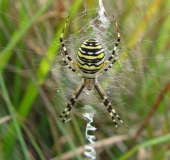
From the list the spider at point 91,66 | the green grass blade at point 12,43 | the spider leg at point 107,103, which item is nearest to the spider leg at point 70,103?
the spider at point 91,66

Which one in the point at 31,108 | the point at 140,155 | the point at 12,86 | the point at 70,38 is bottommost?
the point at 140,155

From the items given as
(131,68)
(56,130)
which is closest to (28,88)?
(56,130)

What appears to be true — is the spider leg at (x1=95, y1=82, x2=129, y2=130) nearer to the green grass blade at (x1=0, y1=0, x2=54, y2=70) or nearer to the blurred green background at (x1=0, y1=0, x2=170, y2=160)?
the blurred green background at (x1=0, y1=0, x2=170, y2=160)

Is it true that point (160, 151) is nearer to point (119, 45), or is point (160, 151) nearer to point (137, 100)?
point (137, 100)

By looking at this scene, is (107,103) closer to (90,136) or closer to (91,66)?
(90,136)

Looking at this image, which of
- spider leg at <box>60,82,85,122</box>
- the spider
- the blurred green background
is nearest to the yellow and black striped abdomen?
the spider

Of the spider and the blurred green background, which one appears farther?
the blurred green background

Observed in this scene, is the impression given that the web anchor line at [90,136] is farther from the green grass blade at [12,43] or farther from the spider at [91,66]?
the green grass blade at [12,43]
